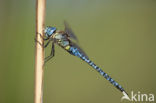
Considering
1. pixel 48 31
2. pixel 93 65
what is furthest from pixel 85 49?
pixel 48 31

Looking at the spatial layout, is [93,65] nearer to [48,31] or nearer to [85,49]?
[85,49]

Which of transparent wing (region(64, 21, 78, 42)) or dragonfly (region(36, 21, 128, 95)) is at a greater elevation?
transparent wing (region(64, 21, 78, 42))

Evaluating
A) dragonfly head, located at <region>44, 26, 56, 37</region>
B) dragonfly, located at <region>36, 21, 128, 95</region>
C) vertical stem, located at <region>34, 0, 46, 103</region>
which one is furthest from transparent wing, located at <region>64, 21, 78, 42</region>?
vertical stem, located at <region>34, 0, 46, 103</region>

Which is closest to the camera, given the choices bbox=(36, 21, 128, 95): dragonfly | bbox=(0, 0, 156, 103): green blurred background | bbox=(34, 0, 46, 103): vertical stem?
bbox=(34, 0, 46, 103): vertical stem

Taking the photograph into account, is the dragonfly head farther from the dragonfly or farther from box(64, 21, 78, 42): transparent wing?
box(64, 21, 78, 42): transparent wing

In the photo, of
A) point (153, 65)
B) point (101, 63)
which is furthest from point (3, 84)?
point (153, 65)

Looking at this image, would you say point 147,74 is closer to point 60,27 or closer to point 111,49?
point 111,49
